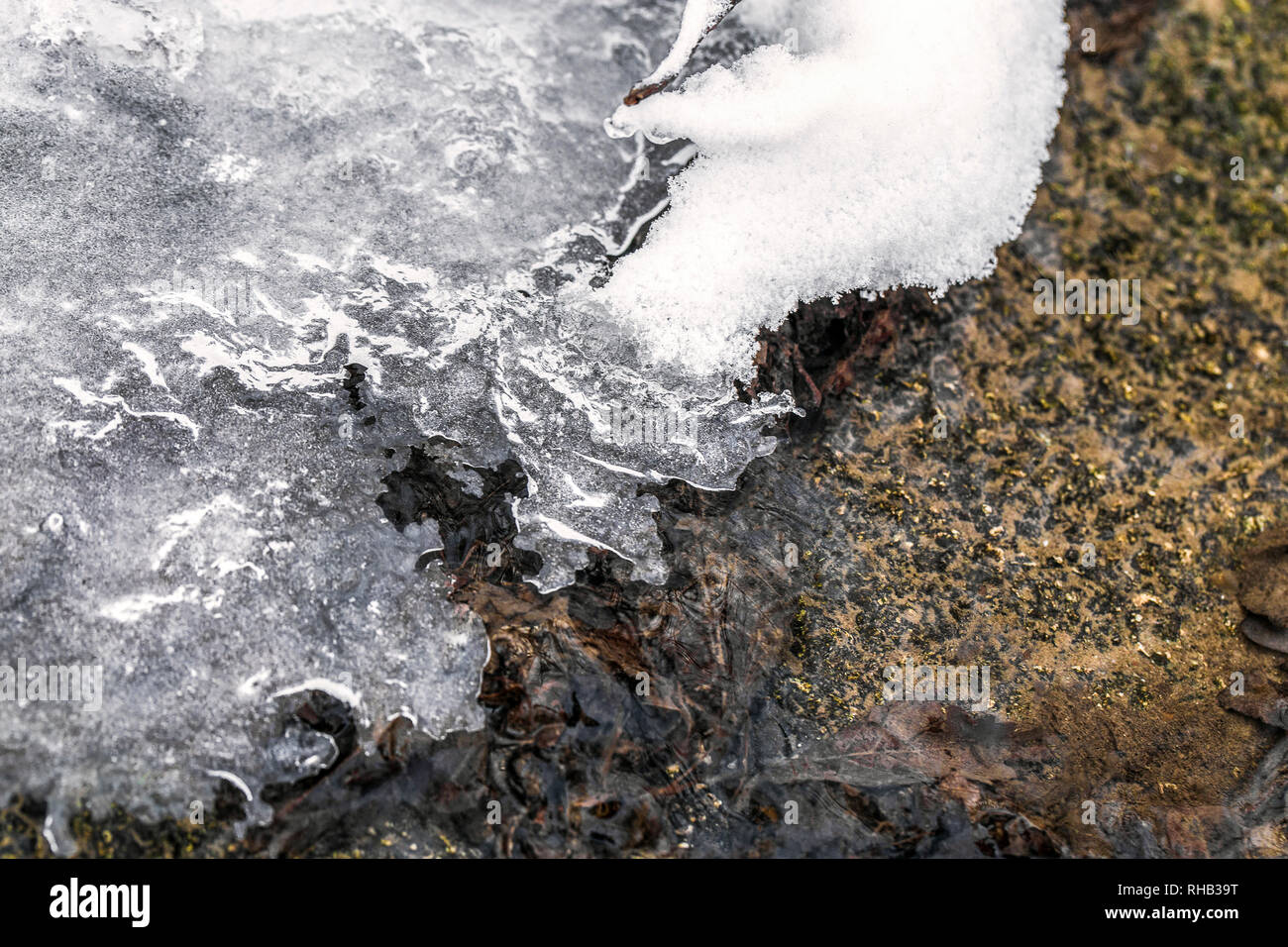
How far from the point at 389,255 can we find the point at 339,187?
1.16ft

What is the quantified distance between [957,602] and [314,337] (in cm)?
269

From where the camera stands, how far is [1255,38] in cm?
433

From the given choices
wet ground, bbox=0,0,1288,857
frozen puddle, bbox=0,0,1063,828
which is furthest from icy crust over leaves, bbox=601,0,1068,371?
wet ground, bbox=0,0,1288,857

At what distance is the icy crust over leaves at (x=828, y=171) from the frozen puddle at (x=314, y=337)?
3cm

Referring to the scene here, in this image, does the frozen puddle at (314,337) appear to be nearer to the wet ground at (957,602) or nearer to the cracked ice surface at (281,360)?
the cracked ice surface at (281,360)

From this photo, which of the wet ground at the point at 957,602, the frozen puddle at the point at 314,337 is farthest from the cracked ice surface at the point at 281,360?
the wet ground at the point at 957,602

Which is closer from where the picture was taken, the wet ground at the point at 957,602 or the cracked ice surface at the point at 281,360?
the cracked ice surface at the point at 281,360

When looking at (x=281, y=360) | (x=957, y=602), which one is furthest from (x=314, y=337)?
(x=957, y=602)

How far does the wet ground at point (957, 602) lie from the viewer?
10.3ft

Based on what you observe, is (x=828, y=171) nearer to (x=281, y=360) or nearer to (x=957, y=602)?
(x=957, y=602)

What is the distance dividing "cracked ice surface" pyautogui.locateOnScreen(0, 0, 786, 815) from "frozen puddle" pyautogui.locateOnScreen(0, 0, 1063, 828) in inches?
0.4

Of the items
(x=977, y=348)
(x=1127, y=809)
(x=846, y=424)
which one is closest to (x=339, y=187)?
(x=846, y=424)

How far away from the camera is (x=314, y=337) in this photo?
341 centimetres
